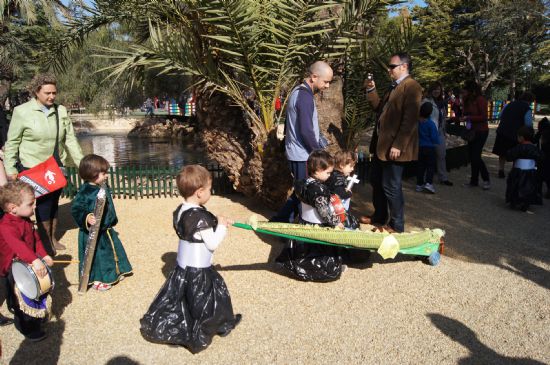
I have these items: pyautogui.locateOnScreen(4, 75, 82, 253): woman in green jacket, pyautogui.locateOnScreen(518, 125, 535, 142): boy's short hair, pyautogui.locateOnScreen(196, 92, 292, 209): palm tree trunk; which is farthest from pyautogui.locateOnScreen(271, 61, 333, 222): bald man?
pyautogui.locateOnScreen(518, 125, 535, 142): boy's short hair

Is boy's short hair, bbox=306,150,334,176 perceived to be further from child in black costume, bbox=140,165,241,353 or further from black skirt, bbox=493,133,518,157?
black skirt, bbox=493,133,518,157

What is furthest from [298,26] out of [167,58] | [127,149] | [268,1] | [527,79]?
[527,79]

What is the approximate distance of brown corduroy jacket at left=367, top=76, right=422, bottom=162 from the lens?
4.78 metres

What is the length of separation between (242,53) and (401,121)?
2138mm

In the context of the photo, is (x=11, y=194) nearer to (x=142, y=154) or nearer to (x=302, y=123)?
(x=302, y=123)

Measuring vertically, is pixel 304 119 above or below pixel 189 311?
above

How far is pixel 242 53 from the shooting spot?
556 centimetres

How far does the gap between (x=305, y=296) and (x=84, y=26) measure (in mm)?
5532

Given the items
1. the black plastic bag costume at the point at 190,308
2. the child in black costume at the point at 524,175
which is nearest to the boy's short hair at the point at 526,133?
the child in black costume at the point at 524,175

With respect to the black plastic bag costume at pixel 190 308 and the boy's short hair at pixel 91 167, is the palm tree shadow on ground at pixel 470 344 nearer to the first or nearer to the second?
the black plastic bag costume at pixel 190 308

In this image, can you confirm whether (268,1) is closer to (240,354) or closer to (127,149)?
(240,354)

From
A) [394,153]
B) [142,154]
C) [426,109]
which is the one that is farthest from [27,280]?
[142,154]

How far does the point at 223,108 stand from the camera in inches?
262

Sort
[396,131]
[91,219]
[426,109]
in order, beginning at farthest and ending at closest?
1. [426,109]
2. [396,131]
3. [91,219]
